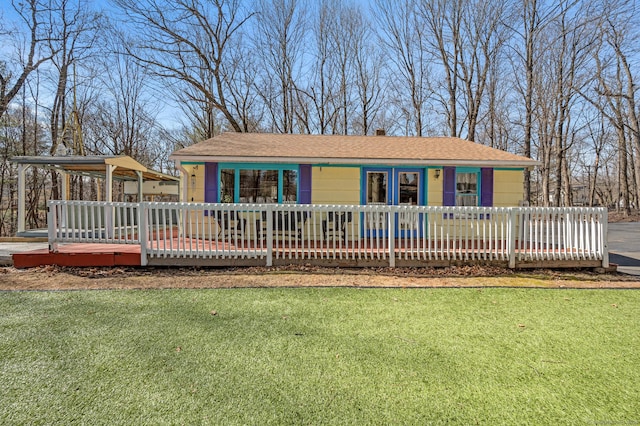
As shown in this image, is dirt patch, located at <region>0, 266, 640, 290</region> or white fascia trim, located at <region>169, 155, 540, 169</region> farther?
white fascia trim, located at <region>169, 155, 540, 169</region>

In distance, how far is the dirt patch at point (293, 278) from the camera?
16.5 feet

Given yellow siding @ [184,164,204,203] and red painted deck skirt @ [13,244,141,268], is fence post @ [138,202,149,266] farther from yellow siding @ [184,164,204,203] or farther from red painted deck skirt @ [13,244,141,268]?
yellow siding @ [184,164,204,203]

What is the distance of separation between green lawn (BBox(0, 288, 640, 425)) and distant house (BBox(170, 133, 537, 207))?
4.78 m

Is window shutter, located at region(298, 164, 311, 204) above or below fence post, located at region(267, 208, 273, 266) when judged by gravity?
above

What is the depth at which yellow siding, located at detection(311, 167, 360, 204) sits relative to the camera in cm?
885

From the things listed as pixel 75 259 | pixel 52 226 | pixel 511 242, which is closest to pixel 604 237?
pixel 511 242

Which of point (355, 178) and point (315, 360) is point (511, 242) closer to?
point (355, 178)

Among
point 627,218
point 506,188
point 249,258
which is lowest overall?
point 249,258

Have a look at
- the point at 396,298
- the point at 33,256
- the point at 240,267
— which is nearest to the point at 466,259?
the point at 396,298

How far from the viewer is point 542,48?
59.9ft

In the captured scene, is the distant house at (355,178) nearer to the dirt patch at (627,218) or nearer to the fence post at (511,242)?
the fence post at (511,242)

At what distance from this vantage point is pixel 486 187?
29.3 feet

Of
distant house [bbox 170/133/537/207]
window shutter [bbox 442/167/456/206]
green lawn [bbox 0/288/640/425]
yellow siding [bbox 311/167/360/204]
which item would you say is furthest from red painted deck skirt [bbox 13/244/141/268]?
window shutter [bbox 442/167/456/206]

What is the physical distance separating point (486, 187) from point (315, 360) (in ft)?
27.0
